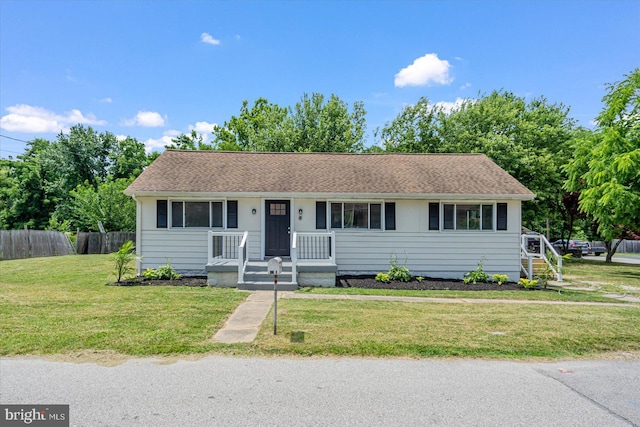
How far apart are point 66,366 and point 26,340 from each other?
4.46 feet

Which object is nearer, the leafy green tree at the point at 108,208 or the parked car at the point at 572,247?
the leafy green tree at the point at 108,208

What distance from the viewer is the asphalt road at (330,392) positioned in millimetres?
3348

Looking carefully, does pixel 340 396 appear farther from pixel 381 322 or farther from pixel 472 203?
pixel 472 203

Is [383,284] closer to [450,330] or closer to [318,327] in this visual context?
[450,330]

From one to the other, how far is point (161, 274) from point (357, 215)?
6.32m

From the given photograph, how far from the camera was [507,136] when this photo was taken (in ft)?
70.2

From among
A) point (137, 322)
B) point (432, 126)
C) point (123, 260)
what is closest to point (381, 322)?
point (137, 322)

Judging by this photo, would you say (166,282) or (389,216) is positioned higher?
(389,216)

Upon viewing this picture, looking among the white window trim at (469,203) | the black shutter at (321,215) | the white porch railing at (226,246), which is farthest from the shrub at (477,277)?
the white porch railing at (226,246)

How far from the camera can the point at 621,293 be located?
1105 cm

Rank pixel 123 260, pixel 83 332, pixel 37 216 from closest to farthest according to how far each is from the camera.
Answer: pixel 83 332
pixel 123 260
pixel 37 216

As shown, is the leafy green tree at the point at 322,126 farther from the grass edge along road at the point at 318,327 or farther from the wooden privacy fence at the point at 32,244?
the grass edge along road at the point at 318,327

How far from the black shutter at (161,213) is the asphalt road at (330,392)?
7499 millimetres
